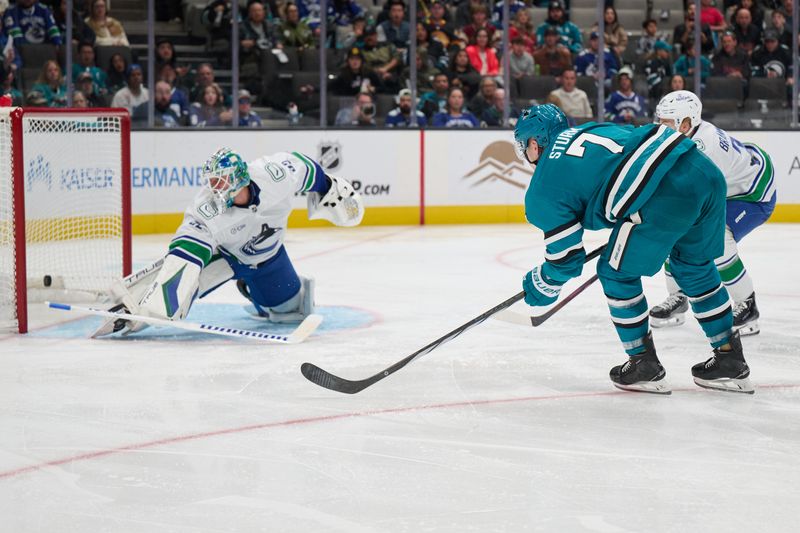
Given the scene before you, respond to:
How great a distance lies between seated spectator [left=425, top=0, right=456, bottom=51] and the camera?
951cm

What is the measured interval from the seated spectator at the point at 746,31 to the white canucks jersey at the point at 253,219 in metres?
6.20

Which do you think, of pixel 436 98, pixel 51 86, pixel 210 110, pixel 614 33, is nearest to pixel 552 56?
pixel 614 33

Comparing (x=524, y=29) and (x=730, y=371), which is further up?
(x=524, y=29)

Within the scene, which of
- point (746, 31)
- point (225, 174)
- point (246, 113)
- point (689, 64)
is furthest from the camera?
point (746, 31)

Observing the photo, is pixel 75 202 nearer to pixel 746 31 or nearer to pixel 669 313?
pixel 669 313

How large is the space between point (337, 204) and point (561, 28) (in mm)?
5484

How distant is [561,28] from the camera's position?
9930 mm

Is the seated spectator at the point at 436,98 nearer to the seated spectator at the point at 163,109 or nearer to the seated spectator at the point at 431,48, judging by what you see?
the seated spectator at the point at 431,48

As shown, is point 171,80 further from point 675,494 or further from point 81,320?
point 675,494

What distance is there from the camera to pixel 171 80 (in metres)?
8.64

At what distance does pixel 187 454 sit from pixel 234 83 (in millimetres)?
6110

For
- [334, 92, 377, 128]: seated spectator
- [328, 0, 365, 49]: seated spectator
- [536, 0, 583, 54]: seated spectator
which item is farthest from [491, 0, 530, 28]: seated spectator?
[334, 92, 377, 128]: seated spectator

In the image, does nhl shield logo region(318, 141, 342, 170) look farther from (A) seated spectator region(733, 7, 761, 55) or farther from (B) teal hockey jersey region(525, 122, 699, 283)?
(B) teal hockey jersey region(525, 122, 699, 283)

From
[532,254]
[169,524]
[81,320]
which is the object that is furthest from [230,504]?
[532,254]
